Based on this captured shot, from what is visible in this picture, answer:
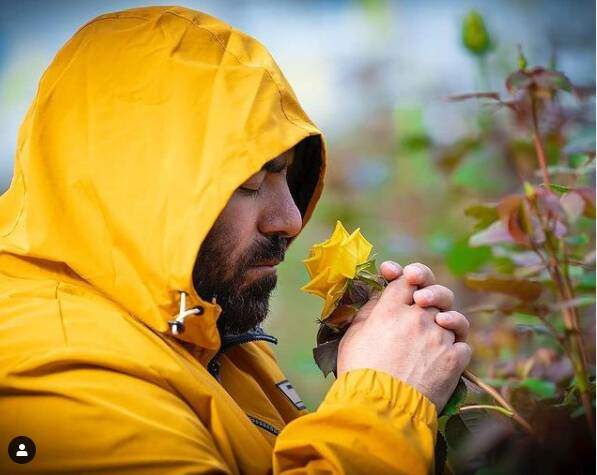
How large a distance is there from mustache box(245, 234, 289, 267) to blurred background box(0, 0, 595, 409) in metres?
0.58

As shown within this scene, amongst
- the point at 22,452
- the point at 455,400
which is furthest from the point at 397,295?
the point at 22,452

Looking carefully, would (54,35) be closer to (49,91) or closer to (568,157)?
(49,91)

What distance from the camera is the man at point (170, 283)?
133cm

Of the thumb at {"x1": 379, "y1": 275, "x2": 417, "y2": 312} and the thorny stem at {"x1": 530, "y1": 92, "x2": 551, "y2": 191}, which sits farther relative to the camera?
the thorny stem at {"x1": 530, "y1": 92, "x2": 551, "y2": 191}

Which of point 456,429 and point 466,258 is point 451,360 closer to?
point 456,429

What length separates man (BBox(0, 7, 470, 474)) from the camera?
133 centimetres

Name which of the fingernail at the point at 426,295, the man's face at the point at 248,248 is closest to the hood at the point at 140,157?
the man's face at the point at 248,248

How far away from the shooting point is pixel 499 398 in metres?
1.52

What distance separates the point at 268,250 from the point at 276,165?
0.16 metres

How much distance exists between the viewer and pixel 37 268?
157 cm

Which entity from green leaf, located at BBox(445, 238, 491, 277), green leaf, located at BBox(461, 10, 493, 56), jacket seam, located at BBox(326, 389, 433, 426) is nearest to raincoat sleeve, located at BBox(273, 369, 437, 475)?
jacket seam, located at BBox(326, 389, 433, 426)

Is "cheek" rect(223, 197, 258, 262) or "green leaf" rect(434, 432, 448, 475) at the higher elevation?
"cheek" rect(223, 197, 258, 262)

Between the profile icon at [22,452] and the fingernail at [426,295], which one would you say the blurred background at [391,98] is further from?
the profile icon at [22,452]

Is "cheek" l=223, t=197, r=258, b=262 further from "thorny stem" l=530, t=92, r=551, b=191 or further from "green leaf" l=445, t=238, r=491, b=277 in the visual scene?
"green leaf" l=445, t=238, r=491, b=277
